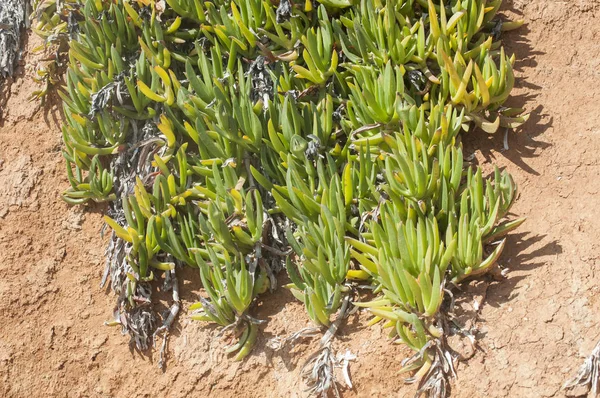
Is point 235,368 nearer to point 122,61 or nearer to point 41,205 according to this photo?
point 41,205

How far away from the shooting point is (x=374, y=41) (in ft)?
11.6

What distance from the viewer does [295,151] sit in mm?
3270

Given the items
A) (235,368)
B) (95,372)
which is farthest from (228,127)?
(95,372)

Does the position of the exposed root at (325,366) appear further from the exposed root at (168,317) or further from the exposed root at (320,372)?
the exposed root at (168,317)

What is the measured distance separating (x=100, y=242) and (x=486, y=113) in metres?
2.04

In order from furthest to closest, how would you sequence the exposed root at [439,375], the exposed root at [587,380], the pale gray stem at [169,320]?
the pale gray stem at [169,320]
the exposed root at [439,375]
the exposed root at [587,380]

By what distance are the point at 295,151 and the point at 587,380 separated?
1538 millimetres

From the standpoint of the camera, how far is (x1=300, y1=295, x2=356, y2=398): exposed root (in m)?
2.88

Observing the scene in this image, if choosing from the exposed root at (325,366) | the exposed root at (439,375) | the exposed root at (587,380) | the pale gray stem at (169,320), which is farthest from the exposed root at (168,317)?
the exposed root at (587,380)

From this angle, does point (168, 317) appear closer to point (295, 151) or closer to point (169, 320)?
point (169, 320)

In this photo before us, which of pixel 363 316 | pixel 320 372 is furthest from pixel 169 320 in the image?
pixel 363 316

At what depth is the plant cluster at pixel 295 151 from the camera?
290 centimetres

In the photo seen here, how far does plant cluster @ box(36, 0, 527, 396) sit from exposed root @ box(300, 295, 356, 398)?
9 cm

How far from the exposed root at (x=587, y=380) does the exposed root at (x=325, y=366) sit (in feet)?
2.73
